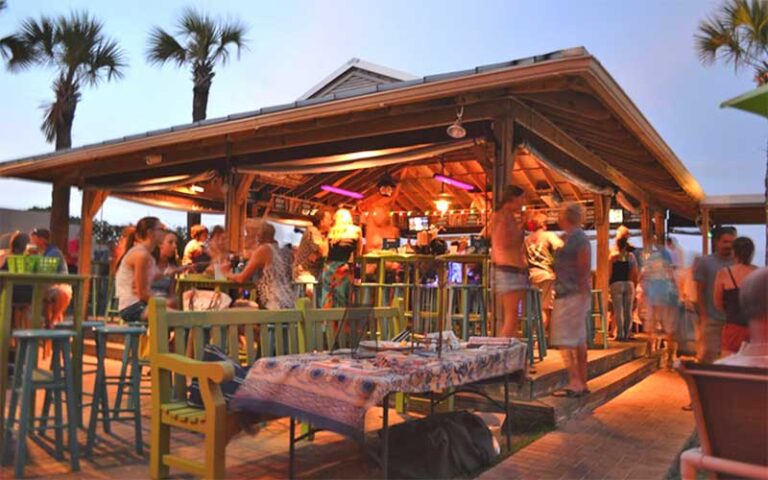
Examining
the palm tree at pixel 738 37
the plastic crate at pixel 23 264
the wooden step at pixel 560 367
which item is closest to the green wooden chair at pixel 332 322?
the wooden step at pixel 560 367

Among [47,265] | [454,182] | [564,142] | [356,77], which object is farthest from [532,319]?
[356,77]

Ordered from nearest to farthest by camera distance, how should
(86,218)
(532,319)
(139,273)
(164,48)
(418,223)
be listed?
(139,273), (532,319), (86,218), (418,223), (164,48)

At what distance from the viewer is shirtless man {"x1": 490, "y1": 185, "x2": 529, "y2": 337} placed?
5.23m

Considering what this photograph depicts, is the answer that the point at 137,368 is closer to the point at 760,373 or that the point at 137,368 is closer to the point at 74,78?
the point at 760,373

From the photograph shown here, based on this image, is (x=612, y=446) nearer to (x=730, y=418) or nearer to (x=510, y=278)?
(x=510, y=278)

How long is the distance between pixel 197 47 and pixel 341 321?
15290 mm

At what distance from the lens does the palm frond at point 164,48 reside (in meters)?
17.2

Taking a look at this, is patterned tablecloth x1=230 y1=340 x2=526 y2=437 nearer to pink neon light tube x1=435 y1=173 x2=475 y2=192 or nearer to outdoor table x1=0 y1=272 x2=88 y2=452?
outdoor table x1=0 y1=272 x2=88 y2=452

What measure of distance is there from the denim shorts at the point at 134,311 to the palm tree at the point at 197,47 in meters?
12.8

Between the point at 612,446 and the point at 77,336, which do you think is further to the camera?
the point at 612,446

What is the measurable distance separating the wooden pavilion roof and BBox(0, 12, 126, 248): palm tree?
5.46 meters

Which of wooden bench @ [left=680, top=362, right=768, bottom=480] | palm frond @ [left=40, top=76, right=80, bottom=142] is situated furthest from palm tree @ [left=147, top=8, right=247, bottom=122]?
wooden bench @ [left=680, top=362, right=768, bottom=480]

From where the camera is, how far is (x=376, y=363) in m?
3.16

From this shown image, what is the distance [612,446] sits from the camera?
423cm
